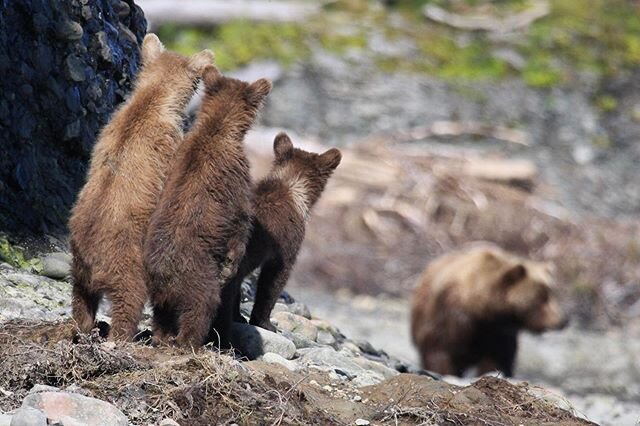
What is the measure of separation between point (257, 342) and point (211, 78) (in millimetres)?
1530

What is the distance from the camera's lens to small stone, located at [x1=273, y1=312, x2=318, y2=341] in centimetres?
838

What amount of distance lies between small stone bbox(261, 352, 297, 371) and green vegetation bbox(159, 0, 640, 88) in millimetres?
14198

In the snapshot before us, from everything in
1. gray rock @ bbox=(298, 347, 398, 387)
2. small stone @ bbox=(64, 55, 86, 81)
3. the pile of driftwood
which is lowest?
the pile of driftwood

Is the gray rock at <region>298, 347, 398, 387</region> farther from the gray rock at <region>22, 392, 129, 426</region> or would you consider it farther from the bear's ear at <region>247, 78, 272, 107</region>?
the gray rock at <region>22, 392, 129, 426</region>

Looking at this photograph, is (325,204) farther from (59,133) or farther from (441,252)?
(59,133)

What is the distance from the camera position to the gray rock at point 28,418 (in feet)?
16.9

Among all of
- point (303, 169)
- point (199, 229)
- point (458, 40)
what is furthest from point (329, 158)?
point (458, 40)

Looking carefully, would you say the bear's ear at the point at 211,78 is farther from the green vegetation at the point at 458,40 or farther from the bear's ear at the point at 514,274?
the green vegetation at the point at 458,40

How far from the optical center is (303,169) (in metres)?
8.27

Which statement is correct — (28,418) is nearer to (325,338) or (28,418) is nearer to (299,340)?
(299,340)

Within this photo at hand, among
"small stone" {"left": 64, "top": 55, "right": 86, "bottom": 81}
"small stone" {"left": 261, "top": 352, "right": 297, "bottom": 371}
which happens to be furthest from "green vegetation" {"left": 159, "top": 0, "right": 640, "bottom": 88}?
"small stone" {"left": 261, "top": 352, "right": 297, "bottom": 371}

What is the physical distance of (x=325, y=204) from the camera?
755 inches

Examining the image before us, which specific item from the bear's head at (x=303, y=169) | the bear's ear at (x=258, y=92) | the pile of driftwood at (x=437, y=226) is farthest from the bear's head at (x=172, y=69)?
the pile of driftwood at (x=437, y=226)

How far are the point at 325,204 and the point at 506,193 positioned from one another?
2887mm
